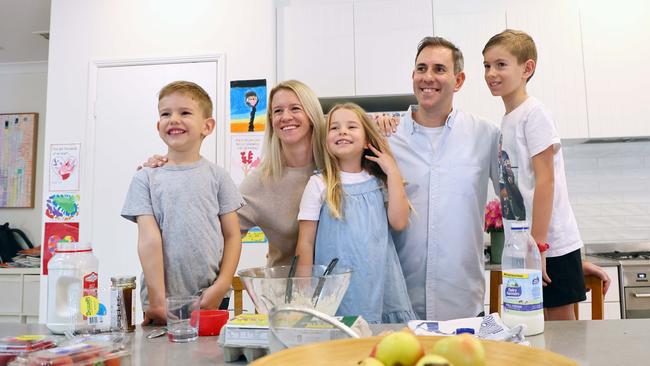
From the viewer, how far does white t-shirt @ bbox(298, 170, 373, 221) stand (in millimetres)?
1437

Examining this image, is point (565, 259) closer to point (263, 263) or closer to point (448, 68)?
point (448, 68)

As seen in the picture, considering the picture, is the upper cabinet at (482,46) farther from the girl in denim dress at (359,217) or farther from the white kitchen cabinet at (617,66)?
the girl in denim dress at (359,217)

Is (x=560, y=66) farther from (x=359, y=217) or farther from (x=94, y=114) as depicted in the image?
(x=94, y=114)

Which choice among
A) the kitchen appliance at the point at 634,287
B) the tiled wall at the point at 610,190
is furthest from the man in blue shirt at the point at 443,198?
the tiled wall at the point at 610,190

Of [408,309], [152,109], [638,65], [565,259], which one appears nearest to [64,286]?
[408,309]

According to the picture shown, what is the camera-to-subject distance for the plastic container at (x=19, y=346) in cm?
79

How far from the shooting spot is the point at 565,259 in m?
1.56

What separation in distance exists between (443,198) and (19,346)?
3.86ft

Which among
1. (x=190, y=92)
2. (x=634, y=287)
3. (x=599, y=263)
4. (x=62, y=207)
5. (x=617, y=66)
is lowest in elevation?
(x=634, y=287)

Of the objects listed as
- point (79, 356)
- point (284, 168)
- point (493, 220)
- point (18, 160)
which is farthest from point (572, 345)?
point (18, 160)

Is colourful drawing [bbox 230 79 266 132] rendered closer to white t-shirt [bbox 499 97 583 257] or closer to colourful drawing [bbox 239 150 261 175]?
colourful drawing [bbox 239 150 261 175]

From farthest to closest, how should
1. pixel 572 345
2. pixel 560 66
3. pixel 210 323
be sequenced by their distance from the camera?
pixel 560 66 → pixel 210 323 → pixel 572 345

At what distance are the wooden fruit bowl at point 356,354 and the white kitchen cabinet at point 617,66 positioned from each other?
8.81 ft

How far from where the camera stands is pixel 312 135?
1612 millimetres
